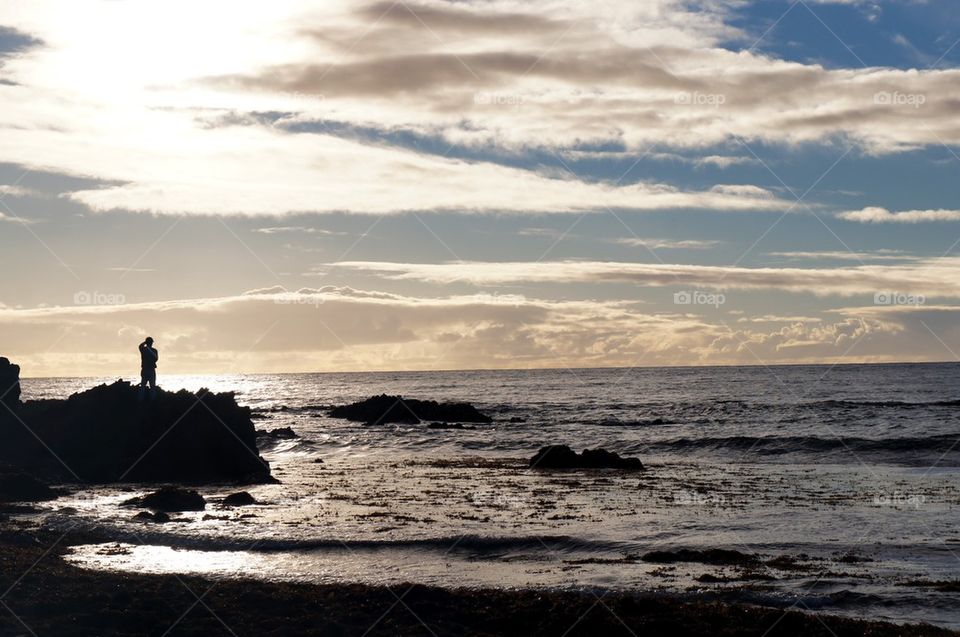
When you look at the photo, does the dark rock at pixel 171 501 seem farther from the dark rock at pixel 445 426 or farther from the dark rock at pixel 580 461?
the dark rock at pixel 445 426

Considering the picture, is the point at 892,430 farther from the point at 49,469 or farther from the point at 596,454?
the point at 49,469

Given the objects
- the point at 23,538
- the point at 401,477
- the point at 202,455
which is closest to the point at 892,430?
the point at 401,477

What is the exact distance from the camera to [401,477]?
3822cm

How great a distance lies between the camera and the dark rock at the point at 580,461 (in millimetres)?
41656

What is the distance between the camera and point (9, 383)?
43281 mm

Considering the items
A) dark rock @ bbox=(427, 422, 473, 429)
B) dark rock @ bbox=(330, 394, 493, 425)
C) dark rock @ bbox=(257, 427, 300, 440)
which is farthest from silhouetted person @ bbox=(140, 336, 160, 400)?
dark rock @ bbox=(330, 394, 493, 425)

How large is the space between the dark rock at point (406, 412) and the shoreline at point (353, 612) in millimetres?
Answer: 61104

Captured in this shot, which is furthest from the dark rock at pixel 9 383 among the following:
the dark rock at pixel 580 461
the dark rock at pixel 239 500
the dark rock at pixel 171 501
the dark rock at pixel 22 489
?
the dark rock at pixel 580 461

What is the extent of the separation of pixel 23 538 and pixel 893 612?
20.3 m

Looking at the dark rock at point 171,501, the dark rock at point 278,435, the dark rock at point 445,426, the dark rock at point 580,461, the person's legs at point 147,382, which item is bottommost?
the dark rock at point 445,426

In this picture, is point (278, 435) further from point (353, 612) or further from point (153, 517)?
point (353, 612)

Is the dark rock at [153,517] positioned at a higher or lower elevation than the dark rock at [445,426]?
higher

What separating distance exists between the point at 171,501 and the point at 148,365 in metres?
11.1

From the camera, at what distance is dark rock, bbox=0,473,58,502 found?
29.1 m
